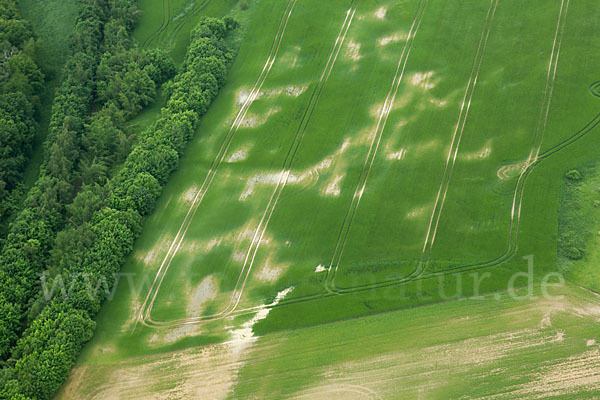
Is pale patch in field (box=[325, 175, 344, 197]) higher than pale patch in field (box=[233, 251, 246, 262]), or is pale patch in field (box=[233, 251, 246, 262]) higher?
pale patch in field (box=[325, 175, 344, 197])

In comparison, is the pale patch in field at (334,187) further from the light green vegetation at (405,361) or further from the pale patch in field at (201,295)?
the pale patch in field at (201,295)

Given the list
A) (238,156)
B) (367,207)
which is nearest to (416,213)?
(367,207)

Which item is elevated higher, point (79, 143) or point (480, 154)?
point (79, 143)

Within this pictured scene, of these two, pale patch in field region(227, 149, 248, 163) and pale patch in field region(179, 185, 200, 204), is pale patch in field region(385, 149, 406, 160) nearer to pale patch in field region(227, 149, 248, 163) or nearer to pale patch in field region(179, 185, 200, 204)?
pale patch in field region(227, 149, 248, 163)

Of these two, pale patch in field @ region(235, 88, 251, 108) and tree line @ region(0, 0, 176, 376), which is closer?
tree line @ region(0, 0, 176, 376)

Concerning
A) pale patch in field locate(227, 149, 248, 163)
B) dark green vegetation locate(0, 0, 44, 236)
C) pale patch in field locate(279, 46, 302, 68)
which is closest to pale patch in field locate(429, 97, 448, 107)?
pale patch in field locate(279, 46, 302, 68)

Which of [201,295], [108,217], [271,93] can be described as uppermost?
[271,93]

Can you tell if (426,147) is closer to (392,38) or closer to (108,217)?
(392,38)
